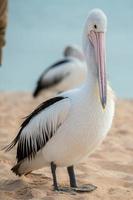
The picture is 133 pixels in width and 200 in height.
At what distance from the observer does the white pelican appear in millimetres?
4539

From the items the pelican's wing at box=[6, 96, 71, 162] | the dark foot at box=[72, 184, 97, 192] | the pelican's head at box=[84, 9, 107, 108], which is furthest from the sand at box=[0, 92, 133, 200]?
the pelican's head at box=[84, 9, 107, 108]

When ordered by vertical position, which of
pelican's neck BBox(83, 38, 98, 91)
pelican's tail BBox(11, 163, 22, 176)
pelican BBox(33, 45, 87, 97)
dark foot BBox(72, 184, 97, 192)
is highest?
pelican BBox(33, 45, 87, 97)

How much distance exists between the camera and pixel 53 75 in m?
14.0

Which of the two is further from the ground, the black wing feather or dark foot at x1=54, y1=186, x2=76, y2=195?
the black wing feather

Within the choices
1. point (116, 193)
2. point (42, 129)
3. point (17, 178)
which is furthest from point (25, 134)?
point (116, 193)

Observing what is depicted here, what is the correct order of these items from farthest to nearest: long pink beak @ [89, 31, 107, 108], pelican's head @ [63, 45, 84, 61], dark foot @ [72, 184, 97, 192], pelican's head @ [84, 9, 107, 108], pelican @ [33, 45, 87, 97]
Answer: pelican's head @ [63, 45, 84, 61], pelican @ [33, 45, 87, 97], dark foot @ [72, 184, 97, 192], pelican's head @ [84, 9, 107, 108], long pink beak @ [89, 31, 107, 108]

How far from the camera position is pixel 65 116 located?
4.58 metres

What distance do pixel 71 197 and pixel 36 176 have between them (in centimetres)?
84

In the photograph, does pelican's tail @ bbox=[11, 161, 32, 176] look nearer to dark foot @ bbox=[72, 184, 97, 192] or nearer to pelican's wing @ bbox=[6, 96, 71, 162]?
pelican's wing @ bbox=[6, 96, 71, 162]

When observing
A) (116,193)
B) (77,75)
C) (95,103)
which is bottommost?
(116,193)

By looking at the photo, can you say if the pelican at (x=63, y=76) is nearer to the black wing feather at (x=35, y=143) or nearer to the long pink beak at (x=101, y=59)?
the black wing feather at (x=35, y=143)

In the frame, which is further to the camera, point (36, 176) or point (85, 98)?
point (36, 176)

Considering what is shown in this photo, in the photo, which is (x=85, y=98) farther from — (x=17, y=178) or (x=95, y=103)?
(x=17, y=178)

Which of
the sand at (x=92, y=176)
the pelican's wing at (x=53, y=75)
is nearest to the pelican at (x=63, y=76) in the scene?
the pelican's wing at (x=53, y=75)
